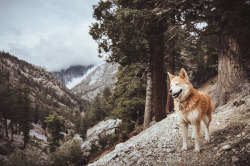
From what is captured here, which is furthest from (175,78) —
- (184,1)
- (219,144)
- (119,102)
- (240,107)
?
(119,102)

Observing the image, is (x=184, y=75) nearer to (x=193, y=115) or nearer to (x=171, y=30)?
(x=193, y=115)

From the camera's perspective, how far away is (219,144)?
3.36m

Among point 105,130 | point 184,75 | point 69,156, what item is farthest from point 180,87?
point 69,156

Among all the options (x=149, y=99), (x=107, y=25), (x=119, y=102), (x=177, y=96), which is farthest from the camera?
(x=119, y=102)

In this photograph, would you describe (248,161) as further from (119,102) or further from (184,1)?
(119,102)

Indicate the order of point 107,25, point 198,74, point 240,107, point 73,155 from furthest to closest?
point 198,74
point 73,155
point 107,25
point 240,107

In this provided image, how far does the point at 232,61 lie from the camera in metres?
5.46

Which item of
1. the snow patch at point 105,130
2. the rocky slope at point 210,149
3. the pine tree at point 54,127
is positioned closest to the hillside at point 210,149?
the rocky slope at point 210,149

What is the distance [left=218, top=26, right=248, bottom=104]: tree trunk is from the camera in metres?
5.39

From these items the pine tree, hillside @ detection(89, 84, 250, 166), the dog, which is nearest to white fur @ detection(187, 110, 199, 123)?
the dog

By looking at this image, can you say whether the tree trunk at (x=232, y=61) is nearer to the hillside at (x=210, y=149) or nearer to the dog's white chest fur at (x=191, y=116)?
the hillside at (x=210, y=149)

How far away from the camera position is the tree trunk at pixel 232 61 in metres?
5.39

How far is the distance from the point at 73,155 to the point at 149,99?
1215 centimetres

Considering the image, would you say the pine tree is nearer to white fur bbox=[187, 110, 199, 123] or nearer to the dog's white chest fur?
the dog's white chest fur
